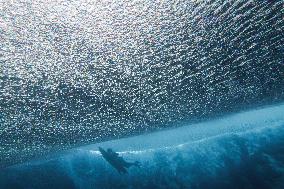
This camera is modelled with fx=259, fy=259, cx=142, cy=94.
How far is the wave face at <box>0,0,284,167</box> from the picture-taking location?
1883 millimetres

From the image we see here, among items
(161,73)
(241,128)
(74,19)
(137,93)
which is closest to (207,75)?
(161,73)

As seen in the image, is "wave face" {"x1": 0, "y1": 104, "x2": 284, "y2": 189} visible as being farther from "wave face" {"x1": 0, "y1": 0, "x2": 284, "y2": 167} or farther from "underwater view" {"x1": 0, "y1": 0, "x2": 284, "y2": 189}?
"wave face" {"x1": 0, "y1": 0, "x2": 284, "y2": 167}

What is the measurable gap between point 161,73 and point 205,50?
1.90 ft

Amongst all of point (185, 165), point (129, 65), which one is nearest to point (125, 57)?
point (129, 65)

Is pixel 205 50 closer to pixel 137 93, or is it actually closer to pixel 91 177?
pixel 137 93

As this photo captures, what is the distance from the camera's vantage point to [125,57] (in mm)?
2436

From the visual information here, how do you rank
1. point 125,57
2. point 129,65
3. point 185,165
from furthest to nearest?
1. point 185,165
2. point 129,65
3. point 125,57

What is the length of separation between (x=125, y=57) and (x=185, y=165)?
570 cm

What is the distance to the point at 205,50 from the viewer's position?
2.47m

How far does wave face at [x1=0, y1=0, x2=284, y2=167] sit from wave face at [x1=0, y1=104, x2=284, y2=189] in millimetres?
2747

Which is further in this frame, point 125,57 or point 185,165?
point 185,165

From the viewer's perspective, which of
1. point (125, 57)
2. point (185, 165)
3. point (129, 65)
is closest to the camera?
point (125, 57)

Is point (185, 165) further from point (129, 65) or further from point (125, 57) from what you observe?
point (125, 57)

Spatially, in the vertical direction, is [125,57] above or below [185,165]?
above
